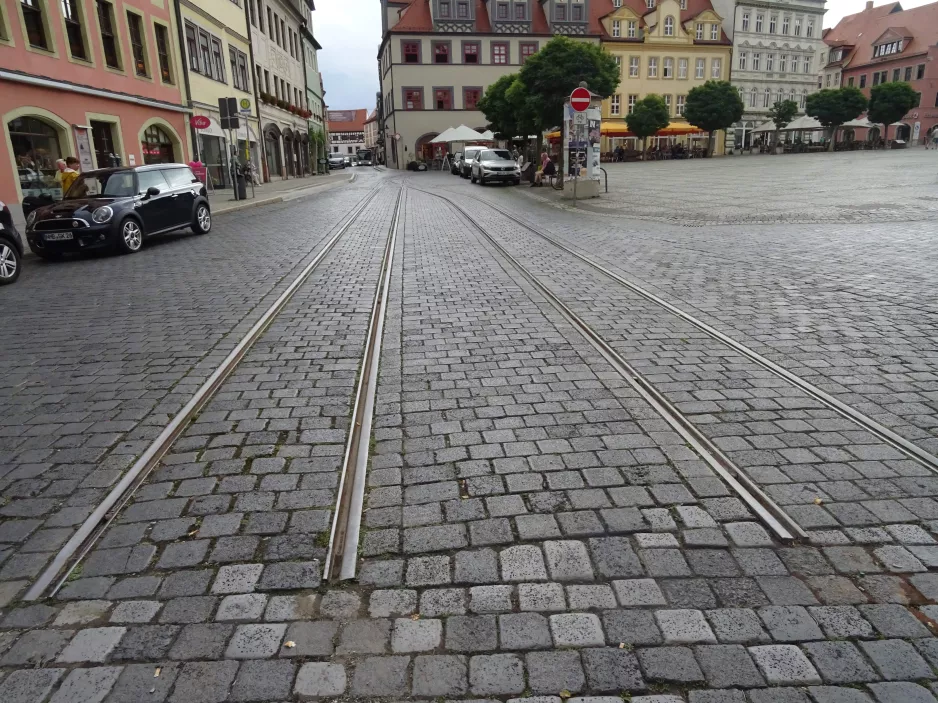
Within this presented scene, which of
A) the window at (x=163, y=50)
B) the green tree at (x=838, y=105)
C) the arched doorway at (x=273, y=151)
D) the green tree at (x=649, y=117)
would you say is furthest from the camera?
the green tree at (x=838, y=105)

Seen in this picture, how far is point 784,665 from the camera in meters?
A: 2.39

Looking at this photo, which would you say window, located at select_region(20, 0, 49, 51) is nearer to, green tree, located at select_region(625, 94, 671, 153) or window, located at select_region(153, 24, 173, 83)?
window, located at select_region(153, 24, 173, 83)

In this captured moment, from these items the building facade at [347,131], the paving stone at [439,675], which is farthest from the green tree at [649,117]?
the building facade at [347,131]

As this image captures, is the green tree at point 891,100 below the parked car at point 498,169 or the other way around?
the other way around

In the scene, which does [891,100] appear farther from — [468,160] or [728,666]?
[728,666]

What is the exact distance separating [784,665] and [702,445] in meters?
1.77

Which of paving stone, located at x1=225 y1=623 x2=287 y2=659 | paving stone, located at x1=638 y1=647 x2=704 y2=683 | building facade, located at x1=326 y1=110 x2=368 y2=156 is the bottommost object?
paving stone, located at x1=638 y1=647 x2=704 y2=683

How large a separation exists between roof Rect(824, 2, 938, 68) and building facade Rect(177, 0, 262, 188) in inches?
3014

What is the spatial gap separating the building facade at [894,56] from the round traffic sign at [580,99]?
63704 mm

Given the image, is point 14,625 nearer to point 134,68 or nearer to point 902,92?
point 134,68

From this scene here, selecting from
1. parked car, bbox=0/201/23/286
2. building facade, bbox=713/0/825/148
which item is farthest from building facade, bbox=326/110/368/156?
parked car, bbox=0/201/23/286

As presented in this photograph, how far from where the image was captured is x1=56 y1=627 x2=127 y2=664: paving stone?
8.14 ft

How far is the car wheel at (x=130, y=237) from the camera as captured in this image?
1316 cm

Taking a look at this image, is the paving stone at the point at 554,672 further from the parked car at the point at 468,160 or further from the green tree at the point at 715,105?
the green tree at the point at 715,105
